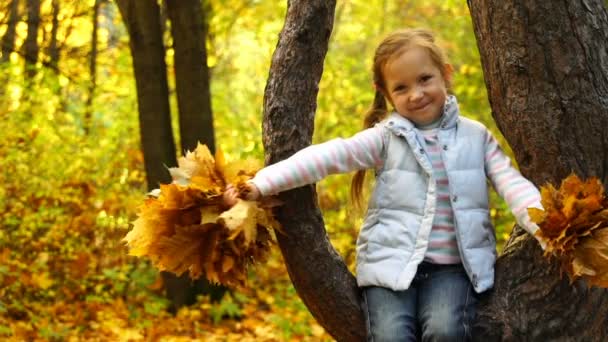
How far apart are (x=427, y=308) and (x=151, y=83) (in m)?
4.07

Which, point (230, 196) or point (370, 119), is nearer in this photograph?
point (230, 196)

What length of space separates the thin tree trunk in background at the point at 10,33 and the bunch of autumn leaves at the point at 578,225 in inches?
215

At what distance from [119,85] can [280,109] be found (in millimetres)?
6338

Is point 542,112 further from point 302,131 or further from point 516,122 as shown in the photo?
point 302,131

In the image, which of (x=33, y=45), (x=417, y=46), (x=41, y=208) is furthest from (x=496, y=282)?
(x=33, y=45)

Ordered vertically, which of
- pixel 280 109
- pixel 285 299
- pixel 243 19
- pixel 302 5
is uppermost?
pixel 243 19

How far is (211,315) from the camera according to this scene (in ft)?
21.1

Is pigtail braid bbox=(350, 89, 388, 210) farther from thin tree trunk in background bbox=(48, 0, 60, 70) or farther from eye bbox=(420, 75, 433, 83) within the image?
thin tree trunk in background bbox=(48, 0, 60, 70)

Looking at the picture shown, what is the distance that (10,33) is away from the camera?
729 centimetres

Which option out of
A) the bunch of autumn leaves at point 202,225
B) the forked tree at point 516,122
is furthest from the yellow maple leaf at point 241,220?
the forked tree at point 516,122

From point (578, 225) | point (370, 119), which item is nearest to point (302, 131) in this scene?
point (370, 119)

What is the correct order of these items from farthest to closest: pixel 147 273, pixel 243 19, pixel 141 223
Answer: pixel 243 19 < pixel 147 273 < pixel 141 223

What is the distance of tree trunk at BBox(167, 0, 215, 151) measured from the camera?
6148mm

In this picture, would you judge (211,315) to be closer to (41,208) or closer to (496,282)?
(41,208)
